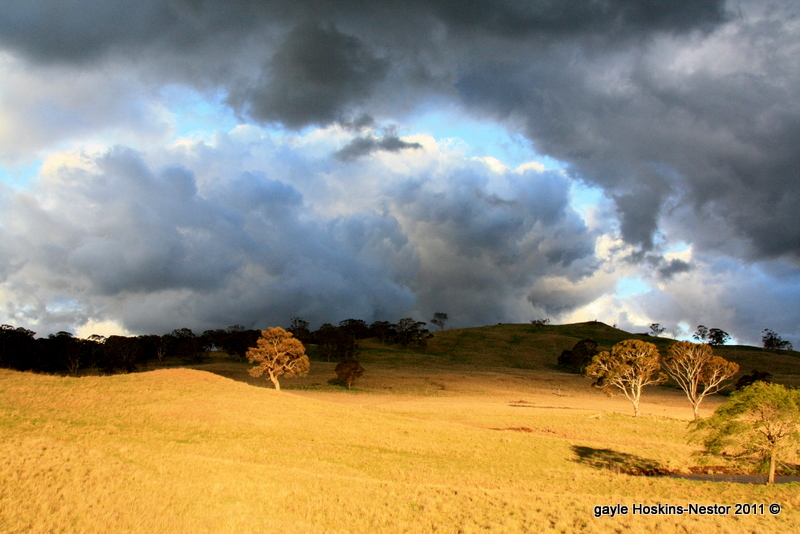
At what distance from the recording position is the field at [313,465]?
16.4 meters

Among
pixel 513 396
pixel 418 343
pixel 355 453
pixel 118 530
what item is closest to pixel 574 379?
pixel 513 396

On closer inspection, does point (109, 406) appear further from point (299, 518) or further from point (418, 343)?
point (418, 343)

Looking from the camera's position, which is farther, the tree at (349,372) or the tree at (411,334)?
the tree at (411,334)

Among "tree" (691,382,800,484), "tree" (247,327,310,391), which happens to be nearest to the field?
"tree" (691,382,800,484)

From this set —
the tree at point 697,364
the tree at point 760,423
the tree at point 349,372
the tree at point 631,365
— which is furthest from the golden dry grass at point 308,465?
the tree at point 349,372

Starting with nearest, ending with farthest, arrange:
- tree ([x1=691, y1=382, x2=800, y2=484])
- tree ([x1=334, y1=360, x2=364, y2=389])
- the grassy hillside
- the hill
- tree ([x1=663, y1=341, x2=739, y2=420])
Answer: the hill, tree ([x1=691, y1=382, x2=800, y2=484]), tree ([x1=663, y1=341, x2=739, y2=420]), tree ([x1=334, y1=360, x2=364, y2=389]), the grassy hillside

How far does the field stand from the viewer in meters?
16.4

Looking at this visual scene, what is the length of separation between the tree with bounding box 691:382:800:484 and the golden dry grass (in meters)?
4.28

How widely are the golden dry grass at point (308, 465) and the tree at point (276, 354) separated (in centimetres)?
1520

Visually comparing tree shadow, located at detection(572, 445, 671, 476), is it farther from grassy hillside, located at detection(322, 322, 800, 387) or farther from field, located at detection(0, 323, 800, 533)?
grassy hillside, located at detection(322, 322, 800, 387)

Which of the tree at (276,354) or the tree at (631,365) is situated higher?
the tree at (631,365)

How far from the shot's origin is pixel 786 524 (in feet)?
59.3

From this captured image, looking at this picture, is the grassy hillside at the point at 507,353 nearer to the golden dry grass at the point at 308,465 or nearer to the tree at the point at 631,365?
the tree at the point at 631,365

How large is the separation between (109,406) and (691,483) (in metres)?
37.4
